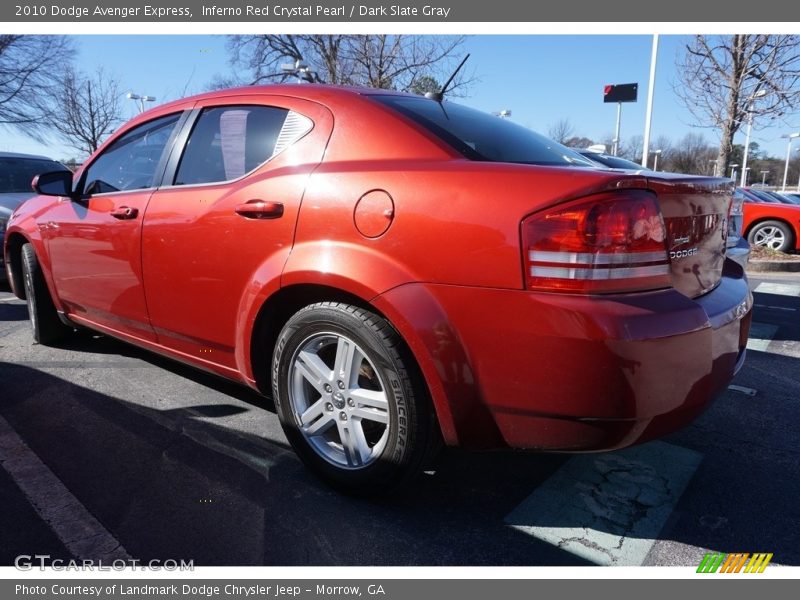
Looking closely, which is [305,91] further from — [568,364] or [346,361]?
[568,364]

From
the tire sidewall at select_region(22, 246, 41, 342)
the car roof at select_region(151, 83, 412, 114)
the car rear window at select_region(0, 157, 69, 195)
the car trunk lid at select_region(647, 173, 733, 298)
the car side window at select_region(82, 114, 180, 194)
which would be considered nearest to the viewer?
the car trunk lid at select_region(647, 173, 733, 298)

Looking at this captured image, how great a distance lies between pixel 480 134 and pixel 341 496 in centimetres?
162

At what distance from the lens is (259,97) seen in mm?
2629

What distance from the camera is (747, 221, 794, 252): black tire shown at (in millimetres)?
10797

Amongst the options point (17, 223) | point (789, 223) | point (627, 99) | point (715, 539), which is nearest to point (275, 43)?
point (627, 99)

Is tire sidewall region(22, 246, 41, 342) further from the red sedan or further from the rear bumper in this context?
the rear bumper

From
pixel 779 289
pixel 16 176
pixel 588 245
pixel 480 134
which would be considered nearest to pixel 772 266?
pixel 779 289

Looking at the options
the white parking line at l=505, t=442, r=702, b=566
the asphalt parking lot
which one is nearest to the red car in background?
the asphalt parking lot

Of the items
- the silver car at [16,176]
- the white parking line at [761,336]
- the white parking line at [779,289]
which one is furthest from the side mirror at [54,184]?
the white parking line at [779,289]

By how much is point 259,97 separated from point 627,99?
730 inches

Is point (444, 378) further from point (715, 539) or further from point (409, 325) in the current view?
point (715, 539)

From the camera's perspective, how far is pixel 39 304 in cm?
408

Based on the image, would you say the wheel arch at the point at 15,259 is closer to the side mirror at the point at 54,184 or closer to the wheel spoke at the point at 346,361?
the side mirror at the point at 54,184

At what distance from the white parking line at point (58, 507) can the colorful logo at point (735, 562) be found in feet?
6.46
